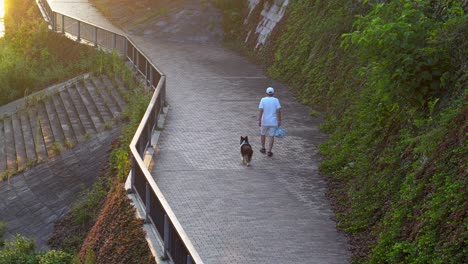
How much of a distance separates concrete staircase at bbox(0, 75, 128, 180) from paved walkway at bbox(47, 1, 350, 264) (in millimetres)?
2216

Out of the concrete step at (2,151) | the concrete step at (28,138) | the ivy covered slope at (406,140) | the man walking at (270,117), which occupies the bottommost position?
the concrete step at (2,151)

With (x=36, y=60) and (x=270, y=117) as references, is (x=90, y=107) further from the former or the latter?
(x=270, y=117)

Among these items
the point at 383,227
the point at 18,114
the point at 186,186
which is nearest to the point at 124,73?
the point at 18,114

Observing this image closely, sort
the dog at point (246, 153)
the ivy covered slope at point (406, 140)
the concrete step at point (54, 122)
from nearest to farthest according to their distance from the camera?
the ivy covered slope at point (406, 140), the dog at point (246, 153), the concrete step at point (54, 122)

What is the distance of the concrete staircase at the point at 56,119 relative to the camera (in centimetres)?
2667

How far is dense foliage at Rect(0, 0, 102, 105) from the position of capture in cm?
3591

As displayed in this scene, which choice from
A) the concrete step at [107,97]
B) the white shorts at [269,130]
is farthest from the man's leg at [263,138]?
the concrete step at [107,97]

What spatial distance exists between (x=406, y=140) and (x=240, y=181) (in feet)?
12.6

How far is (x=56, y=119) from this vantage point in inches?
1162

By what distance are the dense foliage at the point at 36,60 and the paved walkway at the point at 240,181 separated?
8615 millimetres

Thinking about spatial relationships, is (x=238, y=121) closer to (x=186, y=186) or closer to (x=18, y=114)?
(x=186, y=186)

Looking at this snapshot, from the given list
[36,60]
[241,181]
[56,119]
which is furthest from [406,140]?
[36,60]

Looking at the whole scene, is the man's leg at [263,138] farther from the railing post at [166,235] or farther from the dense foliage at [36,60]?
the dense foliage at [36,60]

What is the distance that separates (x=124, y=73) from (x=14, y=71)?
350 inches
